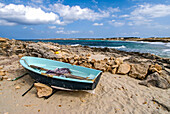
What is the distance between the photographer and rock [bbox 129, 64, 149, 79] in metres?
5.06

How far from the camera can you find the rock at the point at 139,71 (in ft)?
16.6

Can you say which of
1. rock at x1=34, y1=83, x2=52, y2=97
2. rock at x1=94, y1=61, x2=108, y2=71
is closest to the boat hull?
rock at x1=34, y1=83, x2=52, y2=97

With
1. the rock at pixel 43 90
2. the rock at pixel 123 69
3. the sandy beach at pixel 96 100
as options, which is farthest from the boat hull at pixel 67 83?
the rock at pixel 123 69

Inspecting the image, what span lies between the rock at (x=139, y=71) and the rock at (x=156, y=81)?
339 millimetres

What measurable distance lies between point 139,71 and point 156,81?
0.89m

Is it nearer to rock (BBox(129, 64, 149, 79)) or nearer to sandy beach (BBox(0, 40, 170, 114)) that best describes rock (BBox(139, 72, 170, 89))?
sandy beach (BBox(0, 40, 170, 114))

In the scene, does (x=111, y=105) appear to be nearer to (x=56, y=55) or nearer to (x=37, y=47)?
(x=56, y=55)

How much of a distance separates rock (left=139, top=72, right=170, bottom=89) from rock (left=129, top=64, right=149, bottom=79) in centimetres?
34

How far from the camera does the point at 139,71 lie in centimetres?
522

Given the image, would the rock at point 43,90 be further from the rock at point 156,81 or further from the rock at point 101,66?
the rock at point 156,81

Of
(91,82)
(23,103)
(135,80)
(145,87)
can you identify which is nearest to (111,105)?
(91,82)

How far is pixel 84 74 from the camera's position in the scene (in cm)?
453

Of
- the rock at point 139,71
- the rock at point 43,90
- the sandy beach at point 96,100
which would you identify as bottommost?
the sandy beach at point 96,100

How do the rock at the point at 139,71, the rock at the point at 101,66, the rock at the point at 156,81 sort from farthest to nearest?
1. the rock at the point at 101,66
2. the rock at the point at 139,71
3. the rock at the point at 156,81
